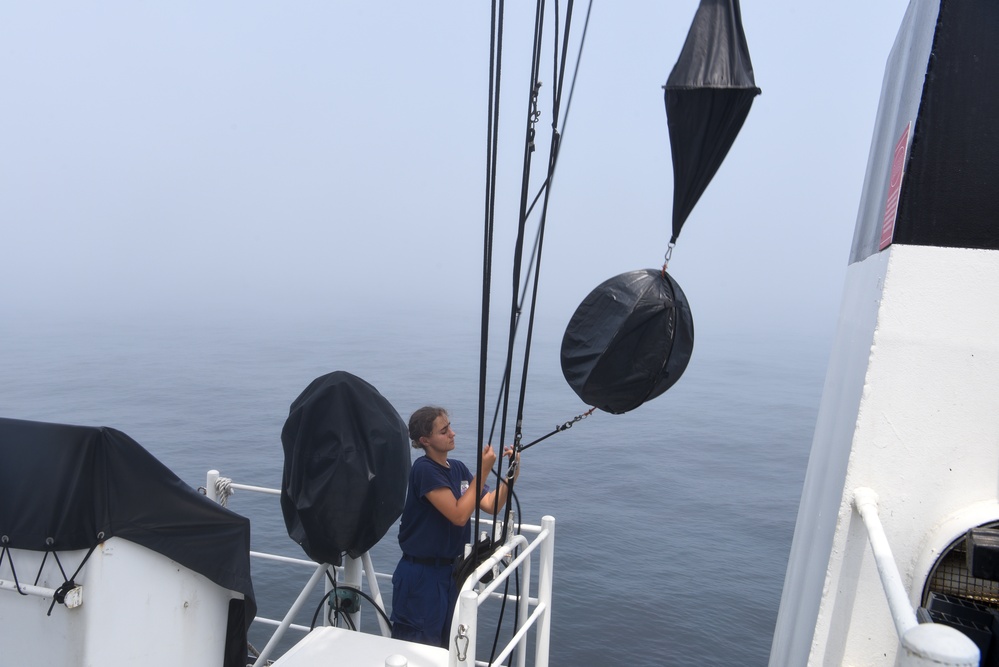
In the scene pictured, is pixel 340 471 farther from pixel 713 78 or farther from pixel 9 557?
pixel 713 78

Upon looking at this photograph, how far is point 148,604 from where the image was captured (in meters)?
3.21

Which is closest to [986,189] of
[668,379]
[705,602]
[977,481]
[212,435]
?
[977,481]

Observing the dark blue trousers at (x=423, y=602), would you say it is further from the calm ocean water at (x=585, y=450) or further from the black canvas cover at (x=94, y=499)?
the calm ocean water at (x=585, y=450)

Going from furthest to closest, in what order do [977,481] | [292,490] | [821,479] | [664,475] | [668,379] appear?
[664,475], [292,490], [668,379], [821,479], [977,481]

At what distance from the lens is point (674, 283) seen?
3557mm

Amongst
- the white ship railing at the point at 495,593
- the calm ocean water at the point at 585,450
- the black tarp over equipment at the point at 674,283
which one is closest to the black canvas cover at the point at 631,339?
the black tarp over equipment at the point at 674,283

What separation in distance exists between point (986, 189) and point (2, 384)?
2934 cm

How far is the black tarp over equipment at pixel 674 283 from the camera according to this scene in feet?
9.78

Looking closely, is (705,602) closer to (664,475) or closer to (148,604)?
(664,475)

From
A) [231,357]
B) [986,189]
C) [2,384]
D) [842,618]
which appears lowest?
[231,357]

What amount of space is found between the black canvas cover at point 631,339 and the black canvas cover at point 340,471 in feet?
3.43

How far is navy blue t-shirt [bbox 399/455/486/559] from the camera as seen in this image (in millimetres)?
3639

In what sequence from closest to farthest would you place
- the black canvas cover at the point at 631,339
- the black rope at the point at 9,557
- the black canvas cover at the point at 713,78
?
the black canvas cover at the point at 713,78, the black rope at the point at 9,557, the black canvas cover at the point at 631,339

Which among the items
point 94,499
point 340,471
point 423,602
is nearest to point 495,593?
point 423,602
